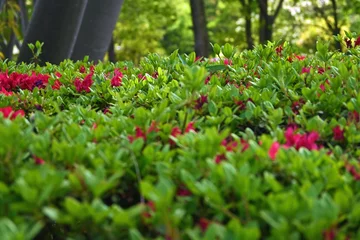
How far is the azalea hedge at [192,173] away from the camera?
4.65 feet

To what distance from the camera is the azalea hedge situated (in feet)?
4.65

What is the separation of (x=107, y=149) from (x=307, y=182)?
671 mm

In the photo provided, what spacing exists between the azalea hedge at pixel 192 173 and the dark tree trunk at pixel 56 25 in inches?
138

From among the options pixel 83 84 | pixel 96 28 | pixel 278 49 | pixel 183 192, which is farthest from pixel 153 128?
pixel 96 28

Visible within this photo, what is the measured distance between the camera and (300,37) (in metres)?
26.5

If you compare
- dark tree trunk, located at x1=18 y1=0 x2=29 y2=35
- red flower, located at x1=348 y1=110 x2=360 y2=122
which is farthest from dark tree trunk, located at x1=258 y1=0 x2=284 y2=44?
red flower, located at x1=348 y1=110 x2=360 y2=122

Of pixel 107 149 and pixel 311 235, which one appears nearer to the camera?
pixel 311 235

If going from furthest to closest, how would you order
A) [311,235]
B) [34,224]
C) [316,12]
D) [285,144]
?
[316,12]
[285,144]
[34,224]
[311,235]

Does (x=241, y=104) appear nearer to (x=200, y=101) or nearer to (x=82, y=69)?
(x=200, y=101)

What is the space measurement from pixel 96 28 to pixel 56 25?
1111 mm

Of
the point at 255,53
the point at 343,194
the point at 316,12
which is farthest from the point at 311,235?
the point at 316,12

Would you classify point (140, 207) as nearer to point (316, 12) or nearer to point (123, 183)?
point (123, 183)

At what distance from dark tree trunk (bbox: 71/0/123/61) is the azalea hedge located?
177 inches

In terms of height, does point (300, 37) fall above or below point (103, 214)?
below
